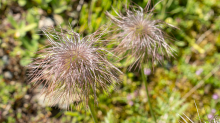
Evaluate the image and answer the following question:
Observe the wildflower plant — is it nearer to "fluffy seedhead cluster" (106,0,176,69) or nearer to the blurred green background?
"fluffy seedhead cluster" (106,0,176,69)

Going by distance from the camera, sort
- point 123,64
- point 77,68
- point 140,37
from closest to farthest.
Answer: point 77,68, point 140,37, point 123,64

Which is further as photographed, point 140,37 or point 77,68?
point 140,37

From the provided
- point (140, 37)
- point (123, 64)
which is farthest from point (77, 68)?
point (123, 64)

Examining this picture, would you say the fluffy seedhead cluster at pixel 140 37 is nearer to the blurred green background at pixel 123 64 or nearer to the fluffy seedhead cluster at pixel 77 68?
the fluffy seedhead cluster at pixel 77 68

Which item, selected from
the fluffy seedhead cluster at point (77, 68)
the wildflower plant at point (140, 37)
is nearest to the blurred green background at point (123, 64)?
the wildflower plant at point (140, 37)

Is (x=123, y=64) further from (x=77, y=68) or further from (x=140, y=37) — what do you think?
(x=77, y=68)

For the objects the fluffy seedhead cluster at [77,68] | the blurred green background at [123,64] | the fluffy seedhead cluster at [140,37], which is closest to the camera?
the fluffy seedhead cluster at [77,68]

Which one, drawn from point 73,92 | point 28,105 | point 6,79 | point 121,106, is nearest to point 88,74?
point 73,92

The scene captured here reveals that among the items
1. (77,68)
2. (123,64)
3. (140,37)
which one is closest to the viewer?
(77,68)
